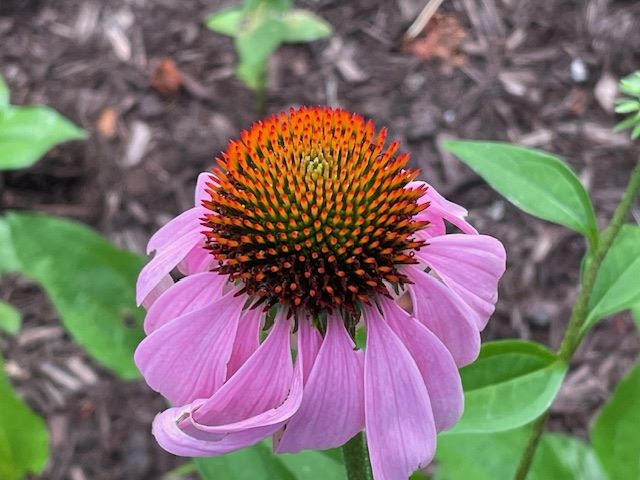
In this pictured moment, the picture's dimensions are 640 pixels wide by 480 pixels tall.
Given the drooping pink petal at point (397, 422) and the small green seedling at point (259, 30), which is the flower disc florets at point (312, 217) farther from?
the small green seedling at point (259, 30)

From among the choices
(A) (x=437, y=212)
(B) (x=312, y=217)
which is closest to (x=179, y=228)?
(B) (x=312, y=217)

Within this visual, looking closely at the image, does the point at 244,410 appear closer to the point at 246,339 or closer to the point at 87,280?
the point at 246,339

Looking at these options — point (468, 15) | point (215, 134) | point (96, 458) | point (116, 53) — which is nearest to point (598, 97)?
point (468, 15)

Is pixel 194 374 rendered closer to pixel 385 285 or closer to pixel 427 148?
pixel 385 285

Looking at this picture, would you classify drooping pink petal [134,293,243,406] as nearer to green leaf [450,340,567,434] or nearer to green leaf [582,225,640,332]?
green leaf [450,340,567,434]

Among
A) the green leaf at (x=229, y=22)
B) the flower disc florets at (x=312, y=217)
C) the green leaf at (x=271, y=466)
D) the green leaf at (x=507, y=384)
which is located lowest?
the green leaf at (x=271, y=466)

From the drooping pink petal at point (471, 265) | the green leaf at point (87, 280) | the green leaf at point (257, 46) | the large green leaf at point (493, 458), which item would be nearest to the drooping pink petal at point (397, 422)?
the drooping pink petal at point (471, 265)
